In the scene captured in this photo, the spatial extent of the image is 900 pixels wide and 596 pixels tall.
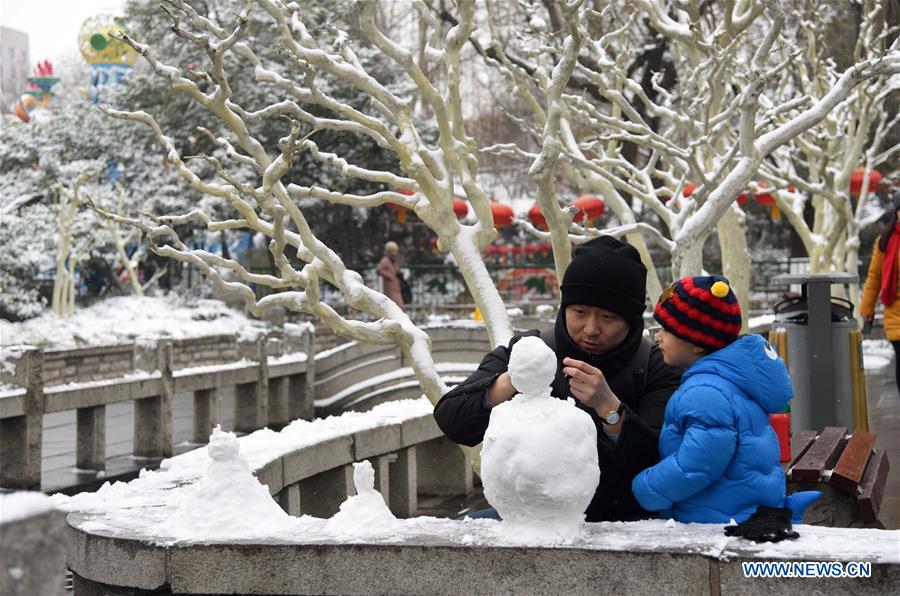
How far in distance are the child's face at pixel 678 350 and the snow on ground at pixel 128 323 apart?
20.0 meters

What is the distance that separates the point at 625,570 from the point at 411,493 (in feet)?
19.8

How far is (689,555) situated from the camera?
3.22m

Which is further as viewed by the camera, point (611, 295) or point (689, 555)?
point (611, 295)

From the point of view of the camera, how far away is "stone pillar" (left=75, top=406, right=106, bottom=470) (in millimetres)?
12242

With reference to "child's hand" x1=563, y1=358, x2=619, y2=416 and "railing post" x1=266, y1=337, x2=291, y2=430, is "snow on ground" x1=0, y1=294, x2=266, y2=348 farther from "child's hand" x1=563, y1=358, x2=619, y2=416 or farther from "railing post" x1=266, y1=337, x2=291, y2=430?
"child's hand" x1=563, y1=358, x2=619, y2=416

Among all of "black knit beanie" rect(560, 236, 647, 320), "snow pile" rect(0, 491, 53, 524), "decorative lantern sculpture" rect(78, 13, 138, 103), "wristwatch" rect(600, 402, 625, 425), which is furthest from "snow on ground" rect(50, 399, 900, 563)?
"decorative lantern sculpture" rect(78, 13, 138, 103)

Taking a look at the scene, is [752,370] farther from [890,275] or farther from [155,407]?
[155,407]

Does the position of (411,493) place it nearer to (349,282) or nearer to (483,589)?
(349,282)

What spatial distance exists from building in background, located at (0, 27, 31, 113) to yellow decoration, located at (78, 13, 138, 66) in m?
29.3

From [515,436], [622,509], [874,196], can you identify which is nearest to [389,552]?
[515,436]

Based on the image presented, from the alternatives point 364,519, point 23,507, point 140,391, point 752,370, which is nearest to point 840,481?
point 752,370

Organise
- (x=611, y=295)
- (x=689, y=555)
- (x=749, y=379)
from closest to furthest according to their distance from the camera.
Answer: (x=689, y=555) → (x=749, y=379) → (x=611, y=295)

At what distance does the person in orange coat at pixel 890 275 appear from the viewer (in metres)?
8.13

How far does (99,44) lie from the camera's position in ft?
118
